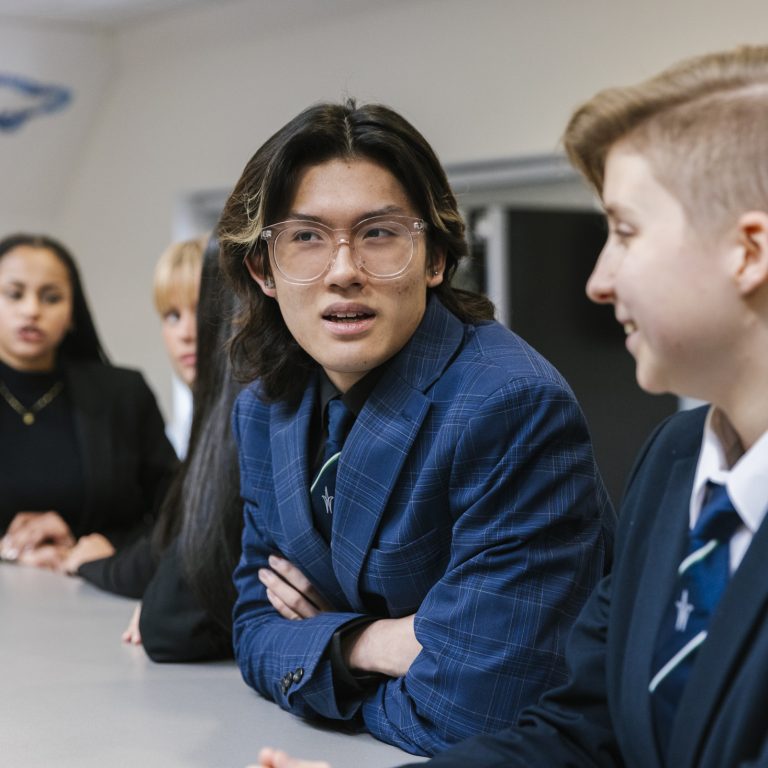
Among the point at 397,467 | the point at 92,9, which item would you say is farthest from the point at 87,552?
the point at 92,9

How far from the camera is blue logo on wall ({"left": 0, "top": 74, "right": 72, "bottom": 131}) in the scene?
6.77 metres

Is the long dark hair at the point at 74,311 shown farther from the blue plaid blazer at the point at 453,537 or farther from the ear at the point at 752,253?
the ear at the point at 752,253

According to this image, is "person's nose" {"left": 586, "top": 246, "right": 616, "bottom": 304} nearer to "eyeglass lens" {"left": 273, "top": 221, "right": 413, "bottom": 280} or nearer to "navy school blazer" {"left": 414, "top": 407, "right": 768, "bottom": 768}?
"navy school blazer" {"left": 414, "top": 407, "right": 768, "bottom": 768}

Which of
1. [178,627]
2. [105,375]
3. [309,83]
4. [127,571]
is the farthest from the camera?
[309,83]

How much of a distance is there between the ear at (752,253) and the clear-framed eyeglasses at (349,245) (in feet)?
2.65

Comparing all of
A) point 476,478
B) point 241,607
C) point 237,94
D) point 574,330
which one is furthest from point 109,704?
point 237,94

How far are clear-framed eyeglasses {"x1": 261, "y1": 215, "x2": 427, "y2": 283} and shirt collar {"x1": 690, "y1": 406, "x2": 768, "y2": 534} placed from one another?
683mm

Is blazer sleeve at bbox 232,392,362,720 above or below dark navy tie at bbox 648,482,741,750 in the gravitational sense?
below

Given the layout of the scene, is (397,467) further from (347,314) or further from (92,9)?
(92,9)

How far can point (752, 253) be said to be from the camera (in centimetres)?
115

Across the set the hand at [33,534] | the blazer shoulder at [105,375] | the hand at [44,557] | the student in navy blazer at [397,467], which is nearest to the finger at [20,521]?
the hand at [33,534]

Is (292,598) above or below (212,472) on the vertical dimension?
below

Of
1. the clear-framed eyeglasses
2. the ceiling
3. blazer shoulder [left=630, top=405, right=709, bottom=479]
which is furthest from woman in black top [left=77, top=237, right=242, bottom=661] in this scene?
the ceiling

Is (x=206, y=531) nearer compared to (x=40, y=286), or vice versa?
(x=206, y=531)
